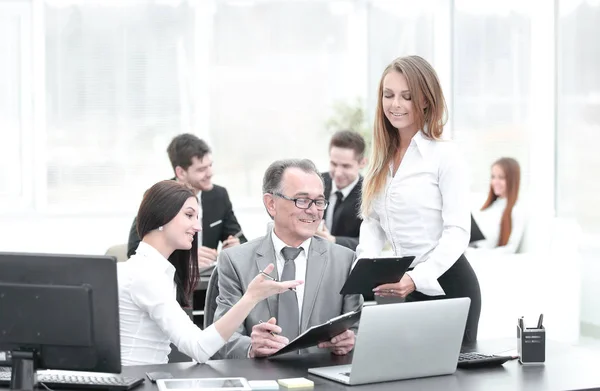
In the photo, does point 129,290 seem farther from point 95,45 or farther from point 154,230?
point 95,45

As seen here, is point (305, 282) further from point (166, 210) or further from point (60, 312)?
point (60, 312)

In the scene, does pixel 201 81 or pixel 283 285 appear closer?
pixel 283 285

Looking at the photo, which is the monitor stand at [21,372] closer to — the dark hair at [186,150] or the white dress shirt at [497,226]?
the dark hair at [186,150]

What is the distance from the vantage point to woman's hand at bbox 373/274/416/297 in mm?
3172

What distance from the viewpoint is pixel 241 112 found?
8.88 metres

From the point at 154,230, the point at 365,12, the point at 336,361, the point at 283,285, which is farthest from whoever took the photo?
the point at 365,12

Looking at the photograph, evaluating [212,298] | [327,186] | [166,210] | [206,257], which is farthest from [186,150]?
[166,210]

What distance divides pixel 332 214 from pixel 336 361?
3.03m

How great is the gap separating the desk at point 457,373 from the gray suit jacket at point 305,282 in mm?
268

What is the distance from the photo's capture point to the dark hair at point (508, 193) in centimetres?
716

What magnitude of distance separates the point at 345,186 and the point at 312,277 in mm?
2667

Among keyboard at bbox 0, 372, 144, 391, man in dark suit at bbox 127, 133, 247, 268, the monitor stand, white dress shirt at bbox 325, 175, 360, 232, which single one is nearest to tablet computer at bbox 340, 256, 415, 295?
keyboard at bbox 0, 372, 144, 391

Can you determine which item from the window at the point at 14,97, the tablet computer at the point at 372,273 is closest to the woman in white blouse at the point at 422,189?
the tablet computer at the point at 372,273

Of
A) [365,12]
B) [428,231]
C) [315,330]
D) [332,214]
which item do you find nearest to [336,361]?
[315,330]
